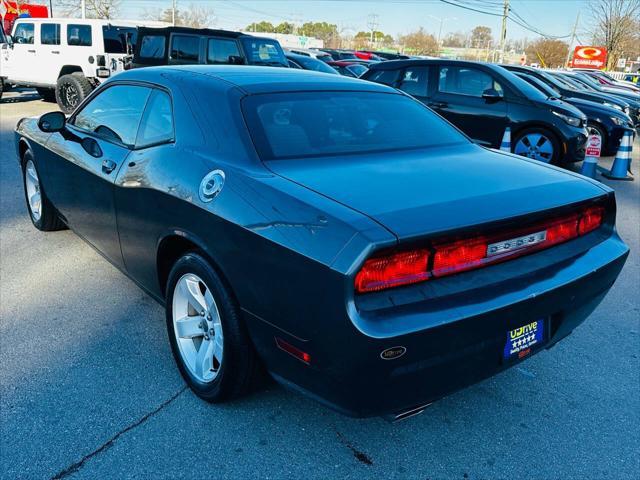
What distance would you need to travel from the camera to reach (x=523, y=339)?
2.38 meters

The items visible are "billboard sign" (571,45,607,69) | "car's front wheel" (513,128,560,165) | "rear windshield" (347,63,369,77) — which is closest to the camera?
"car's front wheel" (513,128,560,165)

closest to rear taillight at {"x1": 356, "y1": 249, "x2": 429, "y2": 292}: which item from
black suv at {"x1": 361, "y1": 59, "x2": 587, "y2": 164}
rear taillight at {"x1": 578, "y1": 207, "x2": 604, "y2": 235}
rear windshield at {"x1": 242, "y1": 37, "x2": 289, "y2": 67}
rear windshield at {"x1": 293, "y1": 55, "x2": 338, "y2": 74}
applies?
rear taillight at {"x1": 578, "y1": 207, "x2": 604, "y2": 235}

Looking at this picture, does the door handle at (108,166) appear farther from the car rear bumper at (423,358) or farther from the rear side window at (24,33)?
the rear side window at (24,33)

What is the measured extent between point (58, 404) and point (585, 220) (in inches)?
107

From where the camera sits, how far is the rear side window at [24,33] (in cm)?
1402

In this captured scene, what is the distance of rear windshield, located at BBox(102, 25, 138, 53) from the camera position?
43.4 ft

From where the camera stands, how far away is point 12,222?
543 cm

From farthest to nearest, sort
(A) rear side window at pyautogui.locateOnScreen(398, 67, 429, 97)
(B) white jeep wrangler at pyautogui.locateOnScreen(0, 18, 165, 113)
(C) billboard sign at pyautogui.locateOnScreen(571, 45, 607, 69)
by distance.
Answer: (C) billboard sign at pyautogui.locateOnScreen(571, 45, 607, 69) < (B) white jeep wrangler at pyautogui.locateOnScreen(0, 18, 165, 113) < (A) rear side window at pyautogui.locateOnScreen(398, 67, 429, 97)

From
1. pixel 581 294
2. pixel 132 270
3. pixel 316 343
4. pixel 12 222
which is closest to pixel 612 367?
pixel 581 294

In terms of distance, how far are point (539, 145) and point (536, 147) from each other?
0.18 feet

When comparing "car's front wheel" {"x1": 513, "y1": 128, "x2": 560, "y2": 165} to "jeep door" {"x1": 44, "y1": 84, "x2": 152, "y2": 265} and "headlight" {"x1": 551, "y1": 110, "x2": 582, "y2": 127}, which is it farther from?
"jeep door" {"x1": 44, "y1": 84, "x2": 152, "y2": 265}

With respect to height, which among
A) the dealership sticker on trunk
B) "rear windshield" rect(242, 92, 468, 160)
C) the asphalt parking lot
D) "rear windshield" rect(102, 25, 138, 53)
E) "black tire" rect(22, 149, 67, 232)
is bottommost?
the asphalt parking lot

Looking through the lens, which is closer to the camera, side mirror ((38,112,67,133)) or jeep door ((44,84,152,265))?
jeep door ((44,84,152,265))

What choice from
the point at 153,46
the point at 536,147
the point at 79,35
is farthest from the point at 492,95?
the point at 79,35
